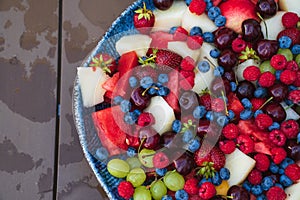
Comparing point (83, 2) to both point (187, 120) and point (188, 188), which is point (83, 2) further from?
point (188, 188)

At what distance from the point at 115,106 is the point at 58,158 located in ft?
0.79

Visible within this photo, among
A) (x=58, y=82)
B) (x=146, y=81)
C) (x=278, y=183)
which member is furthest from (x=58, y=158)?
(x=278, y=183)

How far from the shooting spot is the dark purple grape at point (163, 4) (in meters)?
1.19

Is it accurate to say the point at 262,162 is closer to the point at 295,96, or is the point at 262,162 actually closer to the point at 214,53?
the point at 295,96

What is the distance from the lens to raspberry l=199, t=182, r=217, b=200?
103 centimetres

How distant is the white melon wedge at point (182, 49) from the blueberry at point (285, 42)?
0.61ft

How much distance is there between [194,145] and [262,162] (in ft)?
0.48

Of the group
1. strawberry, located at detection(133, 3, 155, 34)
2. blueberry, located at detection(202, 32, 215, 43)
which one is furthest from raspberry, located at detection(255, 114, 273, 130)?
strawberry, located at detection(133, 3, 155, 34)

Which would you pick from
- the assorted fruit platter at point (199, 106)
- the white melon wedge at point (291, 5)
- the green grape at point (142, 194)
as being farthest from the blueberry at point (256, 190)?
the white melon wedge at point (291, 5)

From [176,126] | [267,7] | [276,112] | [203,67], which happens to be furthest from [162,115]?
[267,7]

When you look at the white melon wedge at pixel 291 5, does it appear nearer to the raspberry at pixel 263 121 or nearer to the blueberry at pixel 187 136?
the raspberry at pixel 263 121

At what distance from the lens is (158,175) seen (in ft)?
3.59

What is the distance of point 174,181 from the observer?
106 centimetres

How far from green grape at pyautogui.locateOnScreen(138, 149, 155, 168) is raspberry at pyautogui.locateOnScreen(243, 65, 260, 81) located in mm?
265
